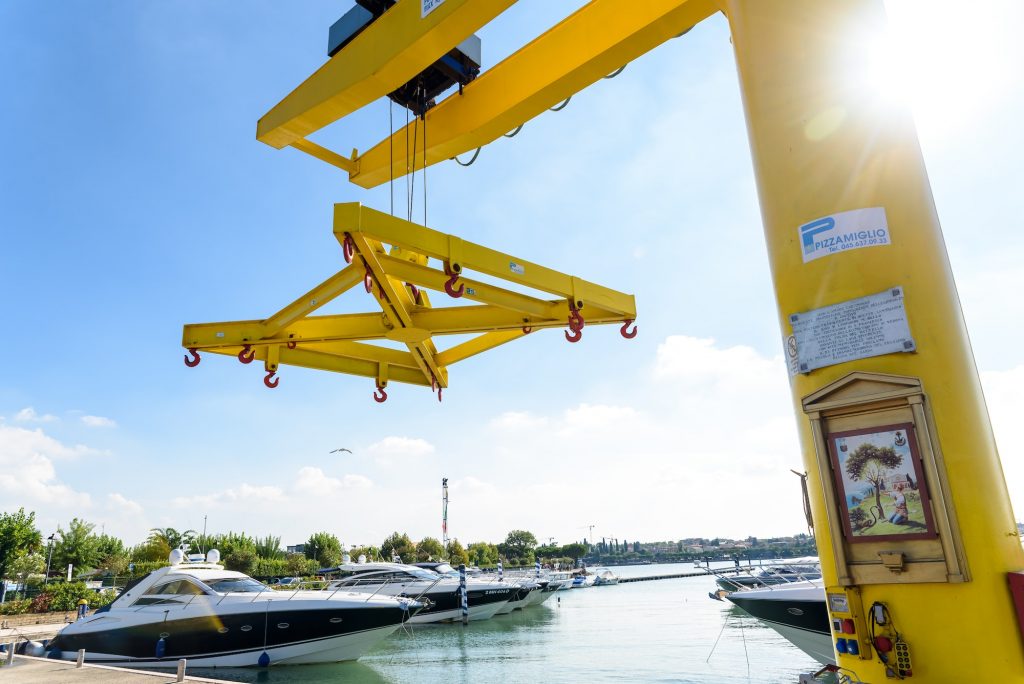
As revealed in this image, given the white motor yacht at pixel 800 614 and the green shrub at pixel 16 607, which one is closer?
the white motor yacht at pixel 800 614

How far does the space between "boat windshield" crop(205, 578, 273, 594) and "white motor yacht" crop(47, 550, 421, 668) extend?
0.9 inches

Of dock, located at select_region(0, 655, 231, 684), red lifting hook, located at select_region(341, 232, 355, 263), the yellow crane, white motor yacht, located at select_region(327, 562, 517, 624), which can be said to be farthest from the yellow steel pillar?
white motor yacht, located at select_region(327, 562, 517, 624)

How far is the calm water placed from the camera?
14766 mm

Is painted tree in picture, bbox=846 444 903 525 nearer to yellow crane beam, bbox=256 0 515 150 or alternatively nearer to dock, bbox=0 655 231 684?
yellow crane beam, bbox=256 0 515 150

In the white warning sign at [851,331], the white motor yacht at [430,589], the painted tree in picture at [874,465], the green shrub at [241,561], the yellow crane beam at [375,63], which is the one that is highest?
the yellow crane beam at [375,63]

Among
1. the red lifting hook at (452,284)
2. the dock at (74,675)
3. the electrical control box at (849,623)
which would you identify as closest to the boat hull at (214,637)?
the dock at (74,675)

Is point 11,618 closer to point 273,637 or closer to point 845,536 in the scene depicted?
point 273,637

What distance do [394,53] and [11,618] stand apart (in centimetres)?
2985

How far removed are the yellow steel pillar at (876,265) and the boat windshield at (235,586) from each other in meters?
15.7

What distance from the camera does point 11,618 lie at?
24500mm

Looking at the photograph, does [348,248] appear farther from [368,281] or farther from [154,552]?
[154,552]

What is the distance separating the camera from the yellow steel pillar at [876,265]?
3211 millimetres

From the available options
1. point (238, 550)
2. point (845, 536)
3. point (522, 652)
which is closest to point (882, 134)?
point (845, 536)

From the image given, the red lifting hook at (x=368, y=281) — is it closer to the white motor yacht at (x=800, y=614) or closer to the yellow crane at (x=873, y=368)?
the yellow crane at (x=873, y=368)
